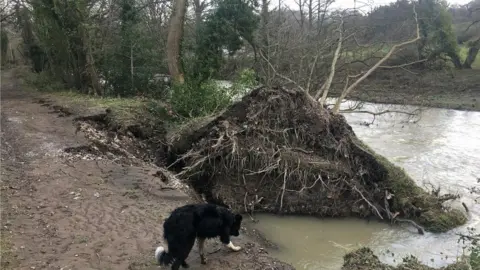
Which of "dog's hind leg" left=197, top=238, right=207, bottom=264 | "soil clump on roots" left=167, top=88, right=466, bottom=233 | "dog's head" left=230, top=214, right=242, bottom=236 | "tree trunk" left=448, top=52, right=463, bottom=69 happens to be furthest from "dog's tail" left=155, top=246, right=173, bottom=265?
"tree trunk" left=448, top=52, right=463, bottom=69

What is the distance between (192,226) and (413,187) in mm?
7131

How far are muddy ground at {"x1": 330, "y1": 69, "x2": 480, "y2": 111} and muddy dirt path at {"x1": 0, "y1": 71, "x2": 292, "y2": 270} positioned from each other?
67.4ft

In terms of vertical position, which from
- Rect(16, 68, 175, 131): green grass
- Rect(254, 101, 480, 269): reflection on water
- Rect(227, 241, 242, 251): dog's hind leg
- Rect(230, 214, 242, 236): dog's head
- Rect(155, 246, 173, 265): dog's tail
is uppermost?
Rect(16, 68, 175, 131): green grass

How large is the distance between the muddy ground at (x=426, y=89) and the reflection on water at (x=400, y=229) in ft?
25.8

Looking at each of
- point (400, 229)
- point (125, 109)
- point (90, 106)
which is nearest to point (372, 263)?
point (400, 229)

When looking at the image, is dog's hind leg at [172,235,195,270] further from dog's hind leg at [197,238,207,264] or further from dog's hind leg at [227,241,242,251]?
dog's hind leg at [227,241,242,251]

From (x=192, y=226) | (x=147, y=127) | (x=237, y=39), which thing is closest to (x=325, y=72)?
(x=237, y=39)

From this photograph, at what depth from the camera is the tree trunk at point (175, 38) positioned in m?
16.8

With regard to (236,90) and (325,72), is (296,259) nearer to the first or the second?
(236,90)

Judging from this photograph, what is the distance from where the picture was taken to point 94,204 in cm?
826

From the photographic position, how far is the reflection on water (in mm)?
8797

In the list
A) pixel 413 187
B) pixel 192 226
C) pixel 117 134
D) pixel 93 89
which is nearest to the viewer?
pixel 192 226

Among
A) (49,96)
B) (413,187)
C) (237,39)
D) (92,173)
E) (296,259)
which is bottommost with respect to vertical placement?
(296,259)

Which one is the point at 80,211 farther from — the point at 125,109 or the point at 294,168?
the point at 125,109
